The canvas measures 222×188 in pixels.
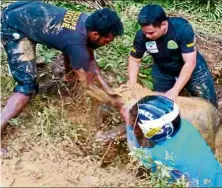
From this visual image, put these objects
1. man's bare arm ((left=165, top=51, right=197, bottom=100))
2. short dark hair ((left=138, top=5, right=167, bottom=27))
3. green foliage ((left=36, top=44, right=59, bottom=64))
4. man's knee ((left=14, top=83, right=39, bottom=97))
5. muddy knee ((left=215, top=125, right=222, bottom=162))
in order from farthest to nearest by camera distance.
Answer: green foliage ((left=36, top=44, right=59, bottom=64)) → muddy knee ((left=215, top=125, right=222, bottom=162)) → man's bare arm ((left=165, top=51, right=197, bottom=100)) → short dark hair ((left=138, top=5, right=167, bottom=27)) → man's knee ((left=14, top=83, right=39, bottom=97))

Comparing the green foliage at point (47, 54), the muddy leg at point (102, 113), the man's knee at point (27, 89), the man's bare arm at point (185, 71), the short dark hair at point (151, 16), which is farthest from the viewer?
the green foliage at point (47, 54)

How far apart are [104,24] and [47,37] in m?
0.61

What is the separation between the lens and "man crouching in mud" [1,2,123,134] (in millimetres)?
5027

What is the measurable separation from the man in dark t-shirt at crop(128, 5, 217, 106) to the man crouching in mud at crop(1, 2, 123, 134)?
469 millimetres

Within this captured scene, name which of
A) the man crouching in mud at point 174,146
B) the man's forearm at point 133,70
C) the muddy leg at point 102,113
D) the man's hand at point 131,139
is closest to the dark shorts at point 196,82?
the man's forearm at point 133,70

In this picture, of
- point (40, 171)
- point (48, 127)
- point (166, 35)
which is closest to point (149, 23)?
point (166, 35)

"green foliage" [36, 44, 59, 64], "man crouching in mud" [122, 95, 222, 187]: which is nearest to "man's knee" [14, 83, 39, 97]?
"man crouching in mud" [122, 95, 222, 187]

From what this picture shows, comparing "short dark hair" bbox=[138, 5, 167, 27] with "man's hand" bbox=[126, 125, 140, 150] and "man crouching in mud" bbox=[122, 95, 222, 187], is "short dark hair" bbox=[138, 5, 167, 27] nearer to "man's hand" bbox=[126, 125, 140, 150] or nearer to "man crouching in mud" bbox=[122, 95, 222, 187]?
"man crouching in mud" bbox=[122, 95, 222, 187]

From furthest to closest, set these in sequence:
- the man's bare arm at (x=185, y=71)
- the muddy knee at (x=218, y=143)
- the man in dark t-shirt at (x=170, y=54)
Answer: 1. the muddy knee at (x=218, y=143)
2. the man's bare arm at (x=185, y=71)
3. the man in dark t-shirt at (x=170, y=54)

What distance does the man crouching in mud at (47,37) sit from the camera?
5.03 meters

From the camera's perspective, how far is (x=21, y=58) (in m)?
5.27

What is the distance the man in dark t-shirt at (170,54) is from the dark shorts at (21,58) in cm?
106

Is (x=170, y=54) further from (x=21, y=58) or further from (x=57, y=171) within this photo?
(x=57, y=171)

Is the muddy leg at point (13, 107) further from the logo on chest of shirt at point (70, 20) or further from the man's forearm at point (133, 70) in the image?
the man's forearm at point (133, 70)
